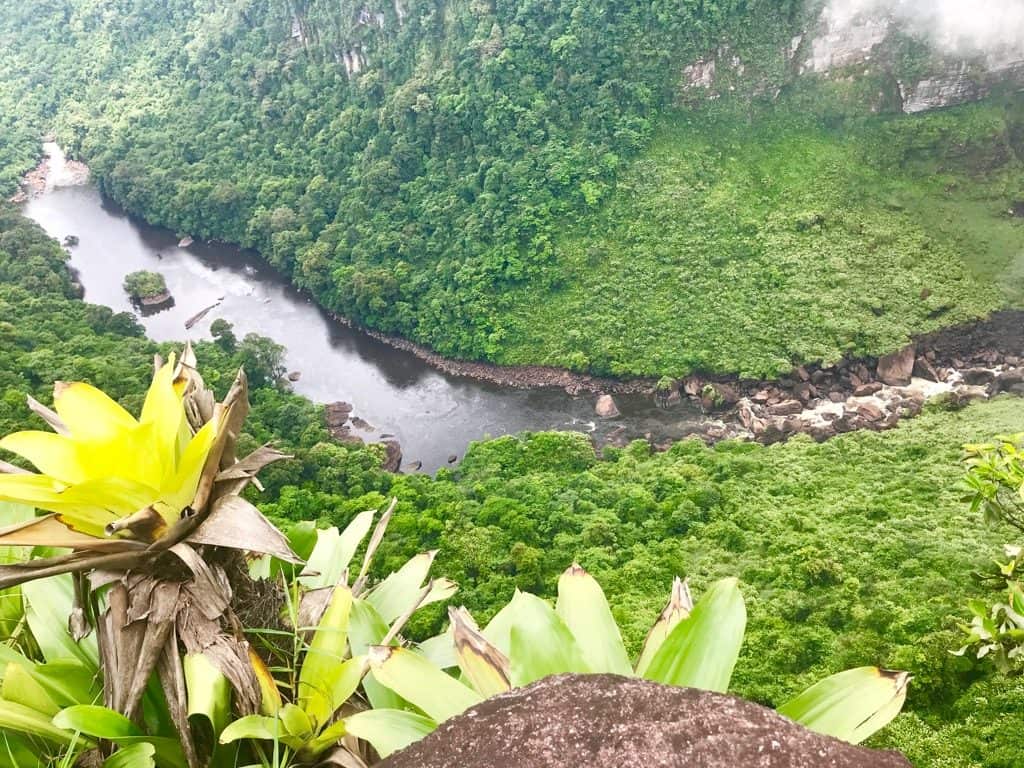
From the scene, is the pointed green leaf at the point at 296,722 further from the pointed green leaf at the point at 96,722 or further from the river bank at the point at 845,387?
the river bank at the point at 845,387

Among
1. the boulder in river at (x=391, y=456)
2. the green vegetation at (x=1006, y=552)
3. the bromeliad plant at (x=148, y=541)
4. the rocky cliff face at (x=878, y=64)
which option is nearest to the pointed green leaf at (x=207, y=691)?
the bromeliad plant at (x=148, y=541)

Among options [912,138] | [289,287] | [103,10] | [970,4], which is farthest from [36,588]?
[103,10]

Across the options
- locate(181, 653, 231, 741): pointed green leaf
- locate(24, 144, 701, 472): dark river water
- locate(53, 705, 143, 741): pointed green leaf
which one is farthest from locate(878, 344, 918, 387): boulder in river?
locate(53, 705, 143, 741): pointed green leaf

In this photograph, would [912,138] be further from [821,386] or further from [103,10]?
[103,10]

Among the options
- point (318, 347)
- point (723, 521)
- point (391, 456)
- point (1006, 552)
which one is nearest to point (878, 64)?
point (723, 521)

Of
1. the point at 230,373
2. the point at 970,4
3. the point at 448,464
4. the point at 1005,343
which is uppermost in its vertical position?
the point at 970,4

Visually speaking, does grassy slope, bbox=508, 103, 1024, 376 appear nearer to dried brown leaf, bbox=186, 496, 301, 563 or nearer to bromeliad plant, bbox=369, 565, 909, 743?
bromeliad plant, bbox=369, 565, 909, 743
